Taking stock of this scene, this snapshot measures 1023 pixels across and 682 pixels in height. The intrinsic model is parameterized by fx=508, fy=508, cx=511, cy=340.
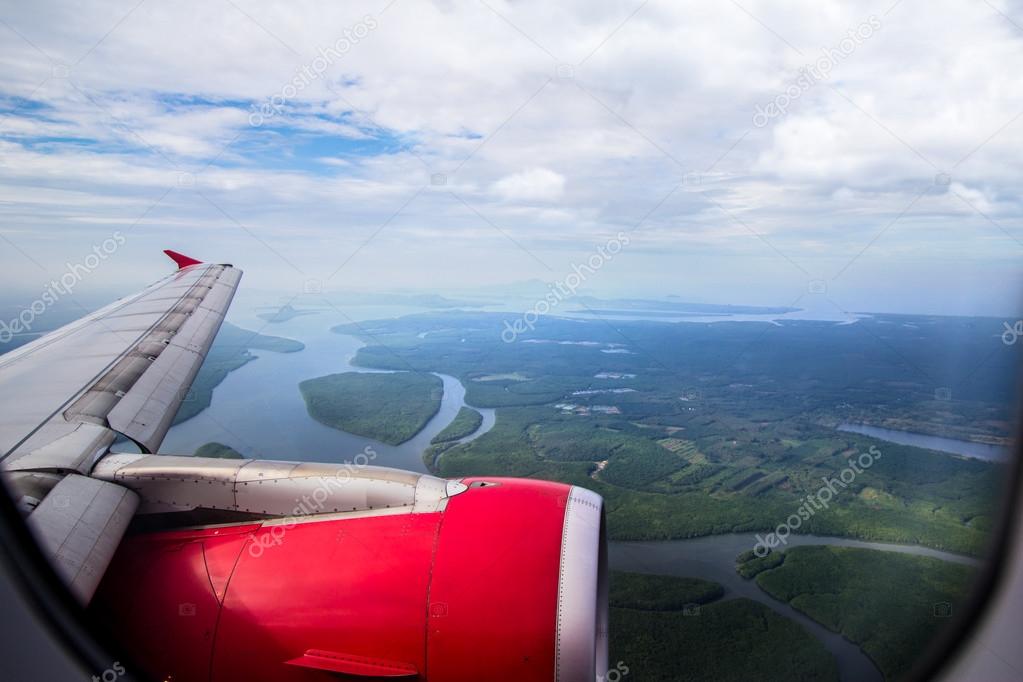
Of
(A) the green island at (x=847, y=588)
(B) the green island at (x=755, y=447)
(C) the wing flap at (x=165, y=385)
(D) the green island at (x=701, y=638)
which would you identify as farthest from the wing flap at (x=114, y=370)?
(A) the green island at (x=847, y=588)

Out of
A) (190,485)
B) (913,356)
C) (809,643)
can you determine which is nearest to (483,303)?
(913,356)

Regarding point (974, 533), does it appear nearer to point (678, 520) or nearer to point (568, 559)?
point (568, 559)

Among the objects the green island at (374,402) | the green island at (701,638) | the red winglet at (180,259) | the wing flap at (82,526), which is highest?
the red winglet at (180,259)

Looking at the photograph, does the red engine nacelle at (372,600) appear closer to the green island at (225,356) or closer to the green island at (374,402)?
the green island at (225,356)

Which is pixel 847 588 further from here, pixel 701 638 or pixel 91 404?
pixel 91 404

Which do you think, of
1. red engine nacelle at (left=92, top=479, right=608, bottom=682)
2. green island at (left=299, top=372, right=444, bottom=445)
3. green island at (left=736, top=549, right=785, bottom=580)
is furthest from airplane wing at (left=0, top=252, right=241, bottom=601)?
green island at (left=736, top=549, right=785, bottom=580)

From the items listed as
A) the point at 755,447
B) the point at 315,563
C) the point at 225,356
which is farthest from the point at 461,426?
the point at 315,563

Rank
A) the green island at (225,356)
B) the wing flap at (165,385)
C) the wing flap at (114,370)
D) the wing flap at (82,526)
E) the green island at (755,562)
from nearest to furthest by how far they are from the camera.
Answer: the wing flap at (82,526), the wing flap at (114,370), the wing flap at (165,385), the green island at (225,356), the green island at (755,562)
